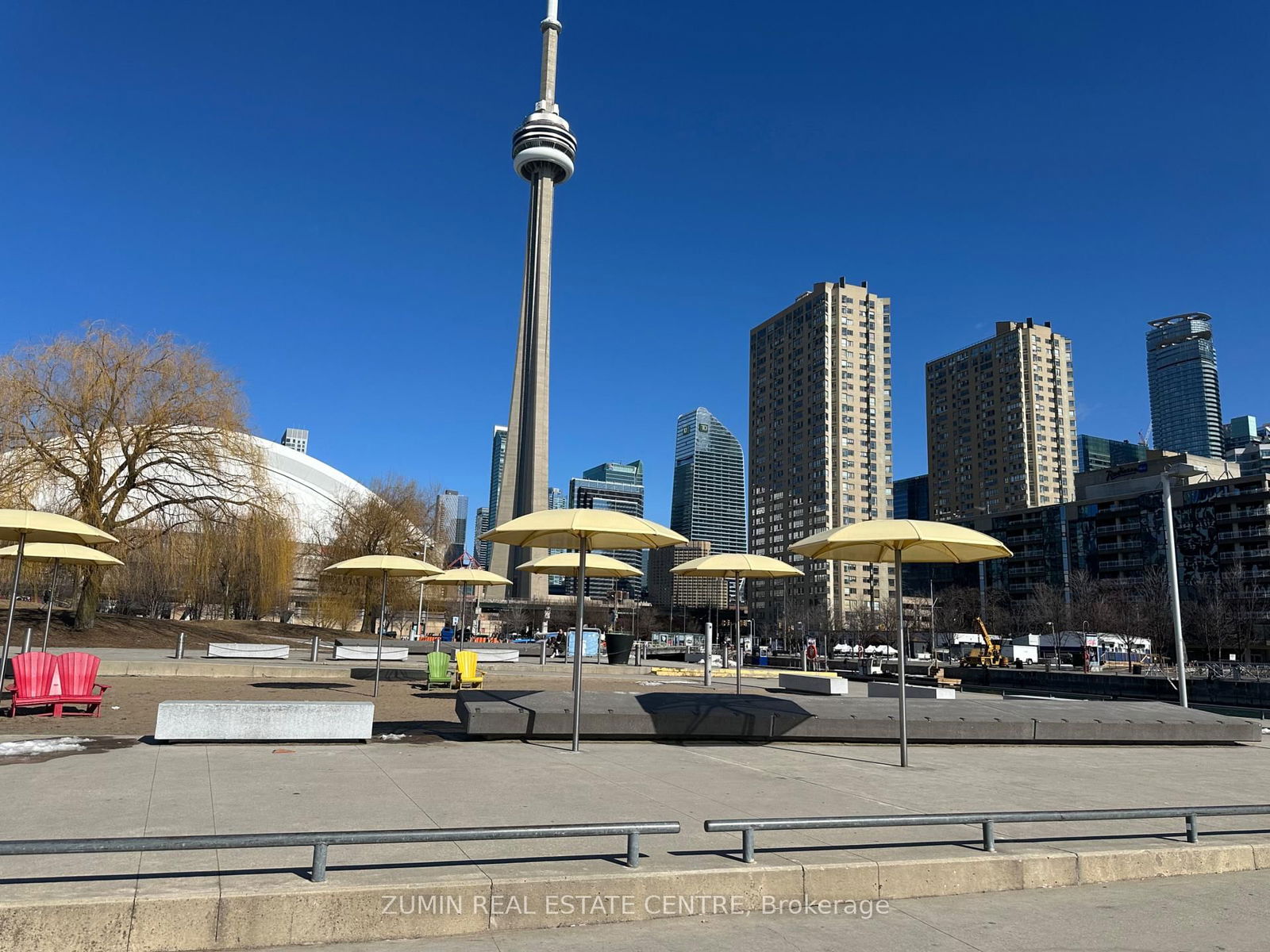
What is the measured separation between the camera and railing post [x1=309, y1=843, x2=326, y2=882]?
482 cm

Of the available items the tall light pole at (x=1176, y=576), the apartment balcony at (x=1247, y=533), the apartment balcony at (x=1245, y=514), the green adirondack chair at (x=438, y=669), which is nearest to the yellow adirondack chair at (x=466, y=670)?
the green adirondack chair at (x=438, y=669)

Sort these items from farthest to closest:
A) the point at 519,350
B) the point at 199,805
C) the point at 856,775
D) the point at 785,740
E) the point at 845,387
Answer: the point at 845,387, the point at 519,350, the point at 785,740, the point at 856,775, the point at 199,805

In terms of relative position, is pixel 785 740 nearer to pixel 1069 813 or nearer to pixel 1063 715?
pixel 1063 715

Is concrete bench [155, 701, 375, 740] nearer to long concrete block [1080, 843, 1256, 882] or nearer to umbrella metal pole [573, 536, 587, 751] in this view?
umbrella metal pole [573, 536, 587, 751]

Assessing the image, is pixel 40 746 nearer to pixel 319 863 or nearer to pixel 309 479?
pixel 319 863

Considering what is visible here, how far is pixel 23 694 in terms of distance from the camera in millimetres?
12742

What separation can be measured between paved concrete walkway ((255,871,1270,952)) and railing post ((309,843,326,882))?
13.7 inches

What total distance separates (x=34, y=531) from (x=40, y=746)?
6.18 meters

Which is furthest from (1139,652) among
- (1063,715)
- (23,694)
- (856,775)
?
(23,694)

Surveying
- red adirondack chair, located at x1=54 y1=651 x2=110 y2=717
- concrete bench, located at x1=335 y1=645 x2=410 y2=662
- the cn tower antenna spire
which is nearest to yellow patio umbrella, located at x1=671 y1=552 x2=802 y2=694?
red adirondack chair, located at x1=54 y1=651 x2=110 y2=717

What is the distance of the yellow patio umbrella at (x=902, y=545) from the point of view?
11.0 m

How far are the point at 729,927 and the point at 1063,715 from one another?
10.7 metres

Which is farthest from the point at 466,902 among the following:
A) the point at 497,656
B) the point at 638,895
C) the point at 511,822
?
the point at 497,656

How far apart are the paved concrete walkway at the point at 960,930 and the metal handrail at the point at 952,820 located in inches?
18.3
